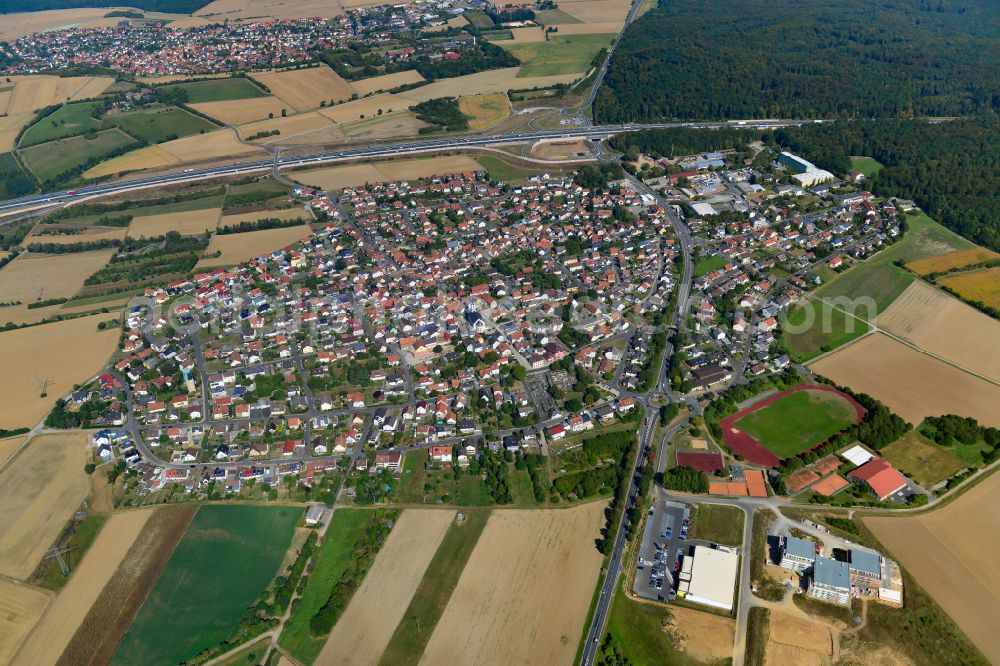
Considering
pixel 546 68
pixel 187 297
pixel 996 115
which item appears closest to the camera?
pixel 187 297

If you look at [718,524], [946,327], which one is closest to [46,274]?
A: [718,524]

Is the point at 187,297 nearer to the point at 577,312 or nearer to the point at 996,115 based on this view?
the point at 577,312

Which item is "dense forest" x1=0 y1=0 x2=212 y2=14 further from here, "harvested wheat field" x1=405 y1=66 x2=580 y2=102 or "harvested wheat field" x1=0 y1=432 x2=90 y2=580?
"harvested wheat field" x1=0 y1=432 x2=90 y2=580

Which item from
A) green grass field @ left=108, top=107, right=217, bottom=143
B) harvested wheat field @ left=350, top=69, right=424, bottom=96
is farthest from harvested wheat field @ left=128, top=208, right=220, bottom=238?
harvested wheat field @ left=350, top=69, right=424, bottom=96

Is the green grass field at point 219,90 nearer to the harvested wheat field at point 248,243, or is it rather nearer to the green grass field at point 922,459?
the harvested wheat field at point 248,243

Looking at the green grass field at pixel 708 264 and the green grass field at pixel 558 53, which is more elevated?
the green grass field at pixel 558 53

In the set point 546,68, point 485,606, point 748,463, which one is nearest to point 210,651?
point 485,606

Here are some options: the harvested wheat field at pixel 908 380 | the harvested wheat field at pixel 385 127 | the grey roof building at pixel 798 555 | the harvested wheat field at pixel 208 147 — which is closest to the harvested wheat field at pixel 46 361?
the harvested wheat field at pixel 208 147
